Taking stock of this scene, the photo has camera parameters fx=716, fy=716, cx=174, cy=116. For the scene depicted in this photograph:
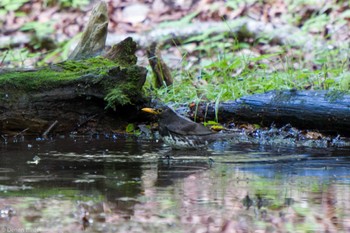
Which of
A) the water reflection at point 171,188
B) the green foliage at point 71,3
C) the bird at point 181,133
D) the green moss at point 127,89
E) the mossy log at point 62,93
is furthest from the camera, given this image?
the green foliage at point 71,3

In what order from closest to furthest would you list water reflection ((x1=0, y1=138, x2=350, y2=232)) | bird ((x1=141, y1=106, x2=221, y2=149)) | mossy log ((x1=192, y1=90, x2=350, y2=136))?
water reflection ((x1=0, y1=138, x2=350, y2=232)) → bird ((x1=141, y1=106, x2=221, y2=149)) → mossy log ((x1=192, y1=90, x2=350, y2=136))

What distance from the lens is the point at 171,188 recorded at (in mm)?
4500

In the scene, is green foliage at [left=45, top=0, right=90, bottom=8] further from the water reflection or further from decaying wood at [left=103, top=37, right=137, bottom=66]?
the water reflection

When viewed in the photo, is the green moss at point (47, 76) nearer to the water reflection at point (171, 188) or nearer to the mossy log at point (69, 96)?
the mossy log at point (69, 96)

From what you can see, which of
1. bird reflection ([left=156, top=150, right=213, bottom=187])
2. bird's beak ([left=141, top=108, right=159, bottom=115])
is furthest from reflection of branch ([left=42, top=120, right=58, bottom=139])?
bird reflection ([left=156, top=150, right=213, bottom=187])

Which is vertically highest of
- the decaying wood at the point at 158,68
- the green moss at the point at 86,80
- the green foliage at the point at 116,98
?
the decaying wood at the point at 158,68

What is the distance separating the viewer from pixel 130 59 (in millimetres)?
7965

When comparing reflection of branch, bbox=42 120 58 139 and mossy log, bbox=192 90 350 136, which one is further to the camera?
reflection of branch, bbox=42 120 58 139

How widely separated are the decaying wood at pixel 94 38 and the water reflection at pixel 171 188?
1675 mm

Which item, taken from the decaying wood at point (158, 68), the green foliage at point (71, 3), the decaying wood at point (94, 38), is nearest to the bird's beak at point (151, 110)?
the decaying wood at point (94, 38)

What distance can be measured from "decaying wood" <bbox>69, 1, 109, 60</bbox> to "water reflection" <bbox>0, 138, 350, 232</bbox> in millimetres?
1675

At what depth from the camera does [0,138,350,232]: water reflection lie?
3531 mm

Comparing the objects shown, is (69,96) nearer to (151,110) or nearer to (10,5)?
(151,110)

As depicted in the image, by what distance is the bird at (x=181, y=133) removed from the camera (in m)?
6.80
